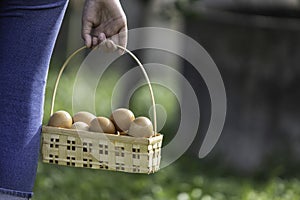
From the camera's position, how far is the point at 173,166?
534 cm

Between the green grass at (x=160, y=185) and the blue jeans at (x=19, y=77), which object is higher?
the blue jeans at (x=19, y=77)

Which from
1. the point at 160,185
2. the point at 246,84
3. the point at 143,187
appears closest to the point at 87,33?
the point at 143,187

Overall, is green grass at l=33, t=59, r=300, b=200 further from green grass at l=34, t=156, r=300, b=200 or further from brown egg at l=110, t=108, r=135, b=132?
brown egg at l=110, t=108, r=135, b=132

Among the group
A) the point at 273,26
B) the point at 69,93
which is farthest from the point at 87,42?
the point at 69,93

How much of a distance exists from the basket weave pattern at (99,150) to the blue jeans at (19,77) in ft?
0.59

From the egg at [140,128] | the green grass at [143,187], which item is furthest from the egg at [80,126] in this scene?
the green grass at [143,187]

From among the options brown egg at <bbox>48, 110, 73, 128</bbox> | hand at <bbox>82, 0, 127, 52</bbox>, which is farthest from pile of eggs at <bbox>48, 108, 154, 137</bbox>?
hand at <bbox>82, 0, 127, 52</bbox>

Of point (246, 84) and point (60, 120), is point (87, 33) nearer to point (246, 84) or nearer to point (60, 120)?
point (60, 120)

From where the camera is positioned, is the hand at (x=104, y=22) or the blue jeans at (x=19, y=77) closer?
the blue jeans at (x=19, y=77)

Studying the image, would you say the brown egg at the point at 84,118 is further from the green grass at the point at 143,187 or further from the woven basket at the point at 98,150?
the green grass at the point at 143,187

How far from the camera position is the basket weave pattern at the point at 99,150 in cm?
254

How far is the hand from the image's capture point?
8.63 ft

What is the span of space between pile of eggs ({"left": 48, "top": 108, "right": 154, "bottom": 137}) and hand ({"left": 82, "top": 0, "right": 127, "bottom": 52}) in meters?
0.20

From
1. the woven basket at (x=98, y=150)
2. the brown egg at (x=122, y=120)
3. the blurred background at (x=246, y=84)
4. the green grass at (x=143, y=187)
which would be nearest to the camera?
the woven basket at (x=98, y=150)
